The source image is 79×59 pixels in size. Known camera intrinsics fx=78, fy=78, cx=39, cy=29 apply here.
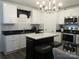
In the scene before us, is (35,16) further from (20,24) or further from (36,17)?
(20,24)

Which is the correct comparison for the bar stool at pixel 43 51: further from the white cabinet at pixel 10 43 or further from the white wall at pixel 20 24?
the white wall at pixel 20 24

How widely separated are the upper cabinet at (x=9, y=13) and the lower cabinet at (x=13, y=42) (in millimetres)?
821

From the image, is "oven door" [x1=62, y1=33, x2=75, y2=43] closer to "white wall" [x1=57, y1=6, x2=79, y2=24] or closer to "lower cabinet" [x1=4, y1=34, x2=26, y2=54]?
"white wall" [x1=57, y1=6, x2=79, y2=24]

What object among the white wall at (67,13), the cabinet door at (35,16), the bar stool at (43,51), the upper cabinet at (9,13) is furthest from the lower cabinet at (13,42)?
the white wall at (67,13)

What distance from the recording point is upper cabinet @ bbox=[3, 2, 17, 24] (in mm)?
3751

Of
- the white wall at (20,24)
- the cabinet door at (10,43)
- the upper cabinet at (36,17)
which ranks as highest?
the upper cabinet at (36,17)

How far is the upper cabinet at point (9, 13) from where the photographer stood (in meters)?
3.75

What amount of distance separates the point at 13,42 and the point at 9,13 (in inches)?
57.2

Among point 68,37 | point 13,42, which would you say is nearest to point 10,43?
point 13,42

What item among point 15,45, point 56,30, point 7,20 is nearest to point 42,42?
point 15,45

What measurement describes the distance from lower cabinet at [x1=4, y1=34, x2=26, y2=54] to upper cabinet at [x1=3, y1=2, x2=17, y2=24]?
2.69 ft

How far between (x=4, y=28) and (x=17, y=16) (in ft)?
3.15

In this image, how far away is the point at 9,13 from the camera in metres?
3.90

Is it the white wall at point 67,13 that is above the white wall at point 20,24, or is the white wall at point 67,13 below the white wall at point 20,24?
above
